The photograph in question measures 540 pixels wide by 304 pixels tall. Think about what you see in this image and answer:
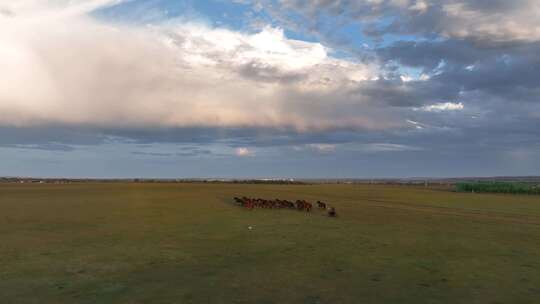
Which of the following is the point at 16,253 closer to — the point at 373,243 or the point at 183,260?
the point at 183,260

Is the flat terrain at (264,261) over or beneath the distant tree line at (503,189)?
beneath

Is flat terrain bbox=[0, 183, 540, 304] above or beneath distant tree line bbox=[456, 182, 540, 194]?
beneath

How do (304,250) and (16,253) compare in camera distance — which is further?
(304,250)

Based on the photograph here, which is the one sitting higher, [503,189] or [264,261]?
[503,189]

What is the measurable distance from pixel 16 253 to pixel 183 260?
5.72m

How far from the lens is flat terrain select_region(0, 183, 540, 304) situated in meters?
10.6

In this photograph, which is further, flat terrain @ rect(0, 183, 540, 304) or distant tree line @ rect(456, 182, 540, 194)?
distant tree line @ rect(456, 182, 540, 194)

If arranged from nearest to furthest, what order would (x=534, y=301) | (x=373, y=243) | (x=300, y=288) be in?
1. (x=534, y=301)
2. (x=300, y=288)
3. (x=373, y=243)

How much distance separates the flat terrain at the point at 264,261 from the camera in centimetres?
1058

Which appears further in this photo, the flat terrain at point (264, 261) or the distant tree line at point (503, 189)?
the distant tree line at point (503, 189)

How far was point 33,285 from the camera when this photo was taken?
36.7ft

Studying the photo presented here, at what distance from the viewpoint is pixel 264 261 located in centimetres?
1436

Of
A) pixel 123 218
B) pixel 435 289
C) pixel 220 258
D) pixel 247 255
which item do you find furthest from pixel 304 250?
pixel 123 218

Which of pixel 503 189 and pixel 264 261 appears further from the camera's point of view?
pixel 503 189
